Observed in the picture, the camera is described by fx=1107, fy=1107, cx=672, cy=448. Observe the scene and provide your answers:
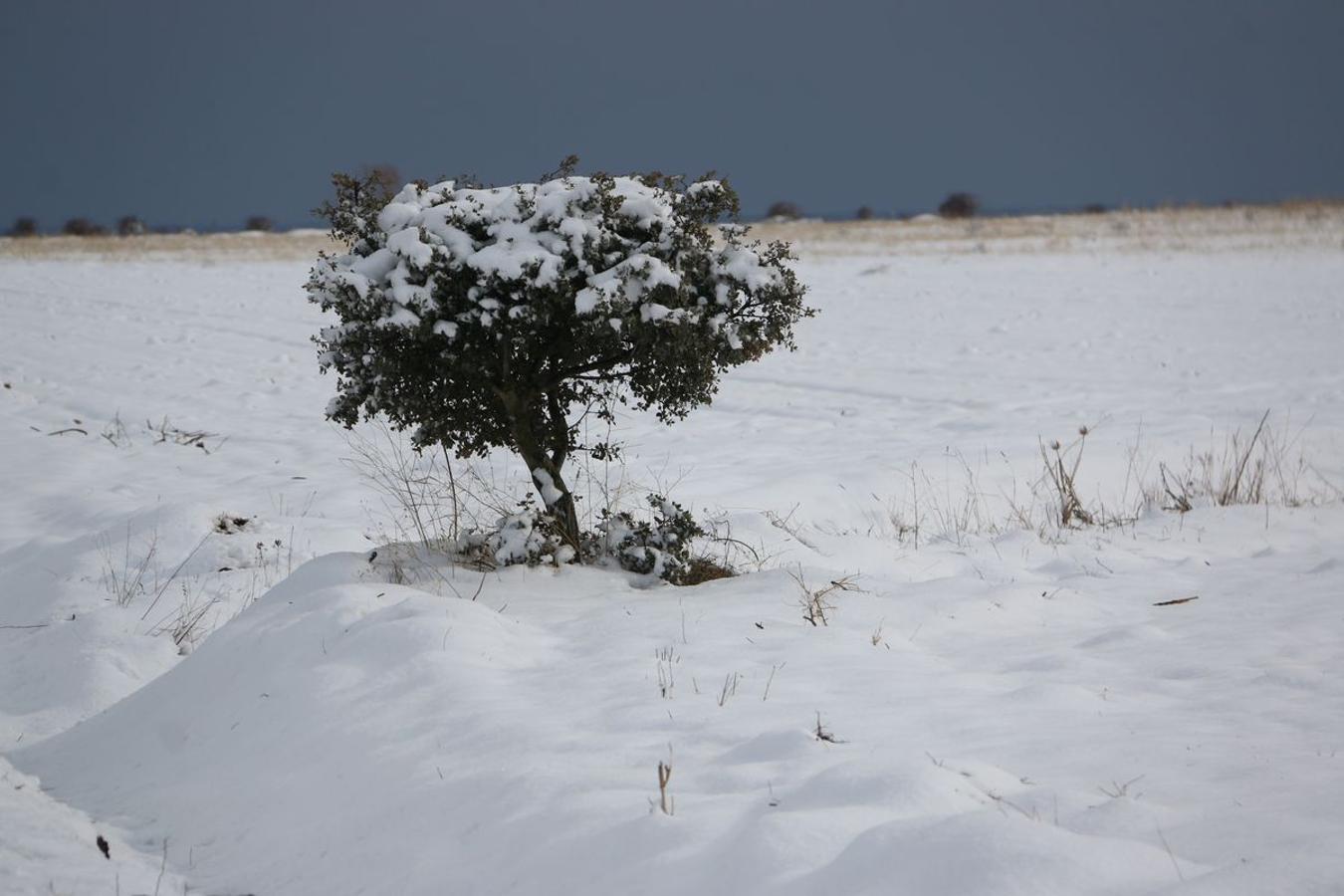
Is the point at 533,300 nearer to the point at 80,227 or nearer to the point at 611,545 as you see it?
the point at 611,545

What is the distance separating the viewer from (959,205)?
7238 cm

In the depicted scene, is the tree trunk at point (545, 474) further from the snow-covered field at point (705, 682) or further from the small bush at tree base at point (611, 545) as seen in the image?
the snow-covered field at point (705, 682)

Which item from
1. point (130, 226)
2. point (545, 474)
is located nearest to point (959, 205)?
point (130, 226)

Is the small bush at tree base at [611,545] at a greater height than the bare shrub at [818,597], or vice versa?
the small bush at tree base at [611,545]

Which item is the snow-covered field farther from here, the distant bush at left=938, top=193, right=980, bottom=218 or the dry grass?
the distant bush at left=938, top=193, right=980, bottom=218

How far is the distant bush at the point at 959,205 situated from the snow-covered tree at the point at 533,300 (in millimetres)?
68769

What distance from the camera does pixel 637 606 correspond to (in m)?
5.10

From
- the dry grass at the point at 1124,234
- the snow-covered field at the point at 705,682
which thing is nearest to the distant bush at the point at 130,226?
the dry grass at the point at 1124,234

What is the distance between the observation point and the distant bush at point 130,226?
6425 cm

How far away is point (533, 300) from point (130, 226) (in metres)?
69.6

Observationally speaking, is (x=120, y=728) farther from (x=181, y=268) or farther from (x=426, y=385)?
(x=181, y=268)

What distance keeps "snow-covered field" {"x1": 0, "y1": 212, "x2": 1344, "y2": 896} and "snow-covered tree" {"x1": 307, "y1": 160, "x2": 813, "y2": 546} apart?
2.81 feet

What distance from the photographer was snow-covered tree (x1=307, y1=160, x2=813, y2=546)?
5.14 m

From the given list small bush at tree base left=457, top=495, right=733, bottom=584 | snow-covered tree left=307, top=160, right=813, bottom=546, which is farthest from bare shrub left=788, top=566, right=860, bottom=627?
snow-covered tree left=307, top=160, right=813, bottom=546
